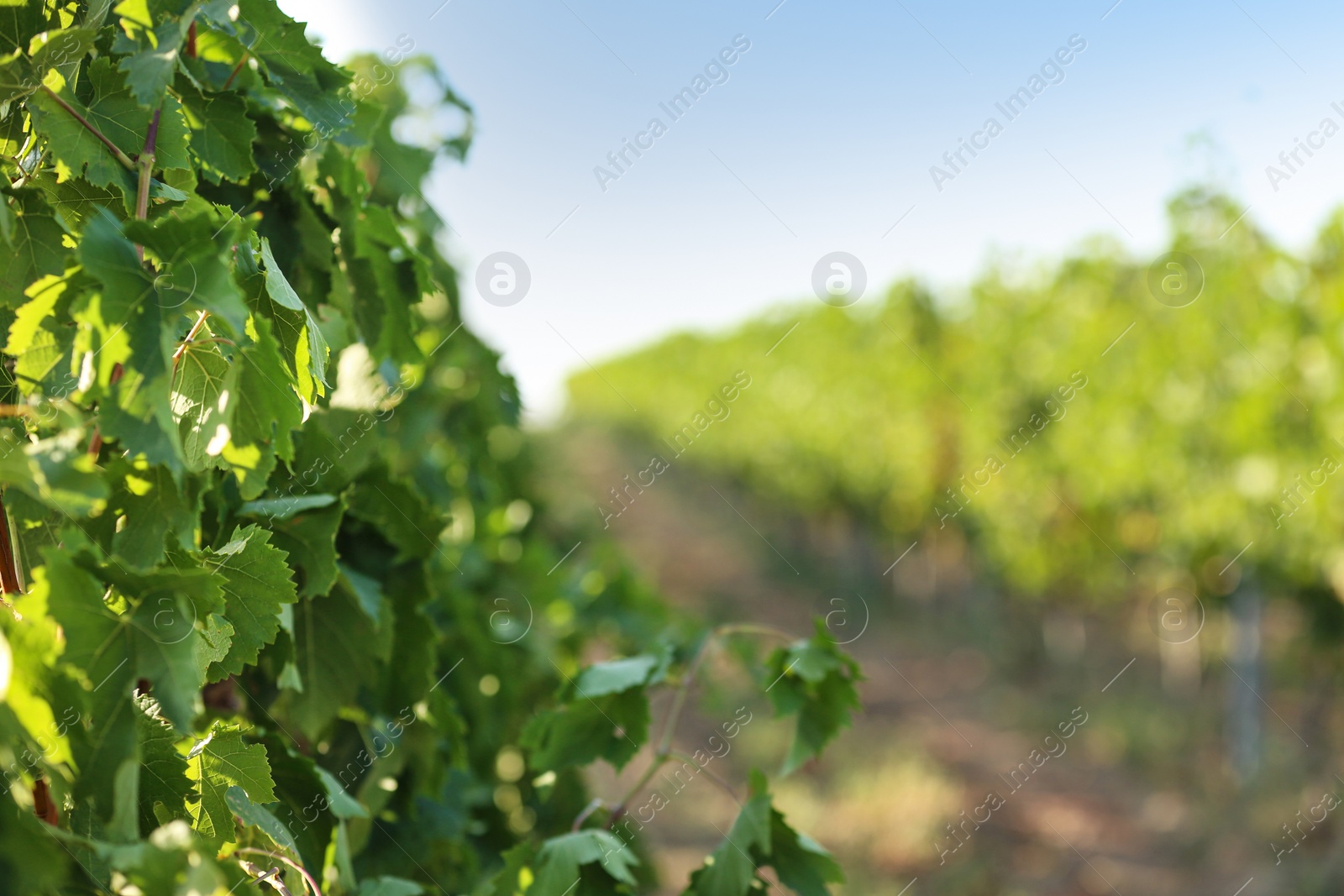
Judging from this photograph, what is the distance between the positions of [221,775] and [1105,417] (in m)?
10.4

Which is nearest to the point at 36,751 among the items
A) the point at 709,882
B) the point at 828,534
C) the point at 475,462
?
the point at 709,882

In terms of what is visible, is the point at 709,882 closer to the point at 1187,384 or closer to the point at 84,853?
the point at 84,853

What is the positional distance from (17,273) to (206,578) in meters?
0.41

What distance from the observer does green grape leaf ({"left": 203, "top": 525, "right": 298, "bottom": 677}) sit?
94 cm

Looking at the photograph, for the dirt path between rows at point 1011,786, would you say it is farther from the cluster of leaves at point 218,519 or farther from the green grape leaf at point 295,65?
the green grape leaf at point 295,65

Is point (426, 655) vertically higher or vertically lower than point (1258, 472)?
lower

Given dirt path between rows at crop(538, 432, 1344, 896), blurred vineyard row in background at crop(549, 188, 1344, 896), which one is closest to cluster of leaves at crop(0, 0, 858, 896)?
dirt path between rows at crop(538, 432, 1344, 896)

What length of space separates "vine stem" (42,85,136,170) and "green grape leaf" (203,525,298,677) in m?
0.40

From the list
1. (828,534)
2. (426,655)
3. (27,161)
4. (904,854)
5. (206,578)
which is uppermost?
(828,534)

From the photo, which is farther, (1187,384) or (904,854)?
(1187,384)

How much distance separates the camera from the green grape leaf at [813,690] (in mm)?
1546

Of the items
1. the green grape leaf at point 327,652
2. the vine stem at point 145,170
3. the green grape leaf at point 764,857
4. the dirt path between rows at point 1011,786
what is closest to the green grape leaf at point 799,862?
the green grape leaf at point 764,857

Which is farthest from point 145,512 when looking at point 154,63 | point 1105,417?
point 1105,417

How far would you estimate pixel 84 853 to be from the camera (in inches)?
32.9
